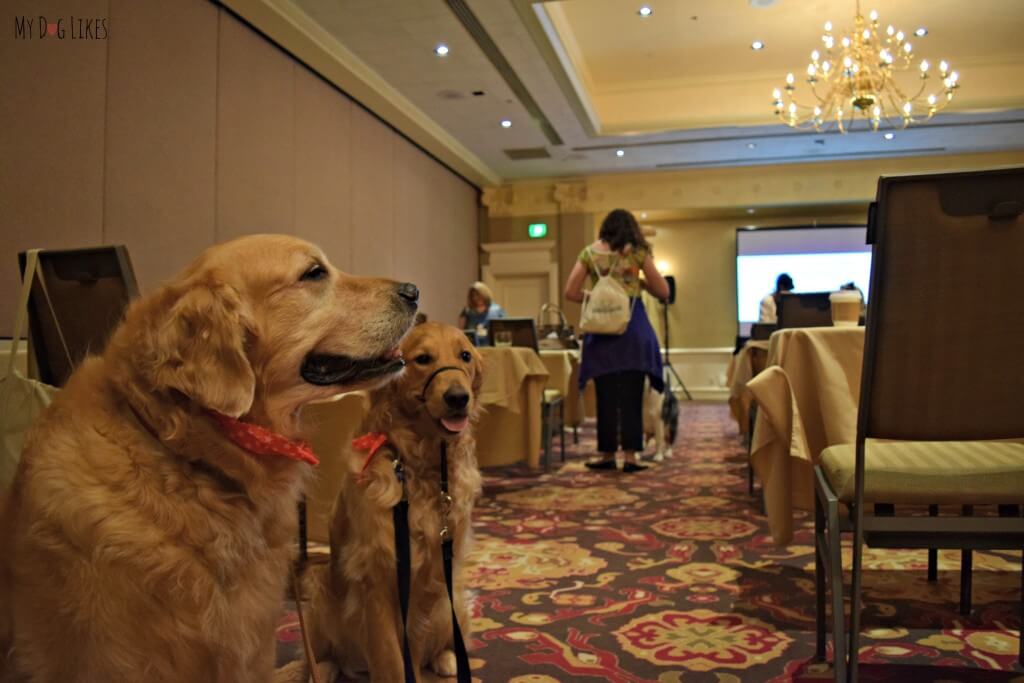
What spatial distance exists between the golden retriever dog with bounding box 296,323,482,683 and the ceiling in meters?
4.78

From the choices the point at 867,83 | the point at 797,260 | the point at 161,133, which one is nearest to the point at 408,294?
the point at 161,133

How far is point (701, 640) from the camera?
196 centimetres

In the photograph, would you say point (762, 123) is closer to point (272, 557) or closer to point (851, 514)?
point (851, 514)

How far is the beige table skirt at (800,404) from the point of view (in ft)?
6.61

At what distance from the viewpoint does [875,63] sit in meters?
7.34

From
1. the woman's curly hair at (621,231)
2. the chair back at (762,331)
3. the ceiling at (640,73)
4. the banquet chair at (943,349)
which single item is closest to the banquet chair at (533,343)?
the woman's curly hair at (621,231)

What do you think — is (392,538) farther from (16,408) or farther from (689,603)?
(689,603)

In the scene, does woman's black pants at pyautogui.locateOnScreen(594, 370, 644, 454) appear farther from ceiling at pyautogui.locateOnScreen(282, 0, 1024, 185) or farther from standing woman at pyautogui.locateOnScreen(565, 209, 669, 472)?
ceiling at pyautogui.locateOnScreen(282, 0, 1024, 185)

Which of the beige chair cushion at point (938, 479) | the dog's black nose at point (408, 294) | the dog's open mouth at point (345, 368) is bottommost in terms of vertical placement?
the beige chair cushion at point (938, 479)

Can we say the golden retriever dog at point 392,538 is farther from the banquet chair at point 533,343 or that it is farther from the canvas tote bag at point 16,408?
the banquet chair at point 533,343

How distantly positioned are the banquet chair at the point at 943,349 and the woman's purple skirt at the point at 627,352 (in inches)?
123

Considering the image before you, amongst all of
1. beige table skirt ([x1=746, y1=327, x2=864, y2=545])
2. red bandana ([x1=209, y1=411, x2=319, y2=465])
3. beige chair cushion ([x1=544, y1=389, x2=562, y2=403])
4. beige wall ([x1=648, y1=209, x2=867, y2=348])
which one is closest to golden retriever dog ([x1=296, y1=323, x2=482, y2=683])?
red bandana ([x1=209, y1=411, x2=319, y2=465])

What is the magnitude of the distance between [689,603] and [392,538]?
1117mm

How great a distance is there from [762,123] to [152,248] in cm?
735
